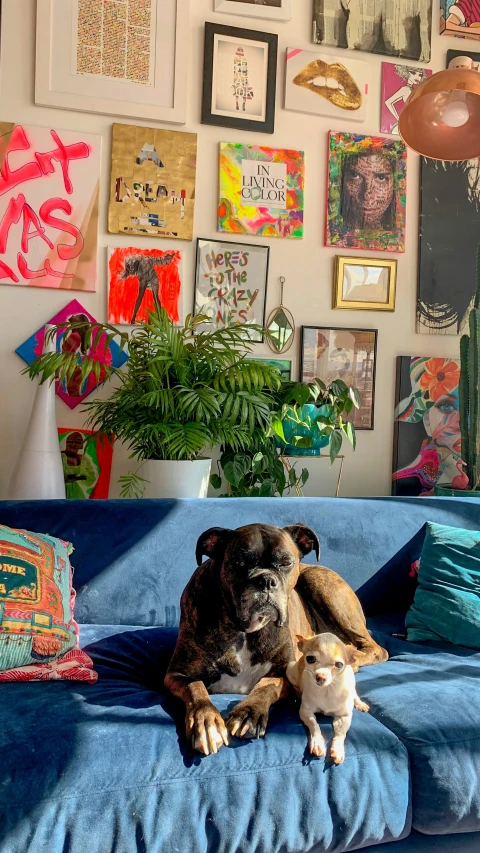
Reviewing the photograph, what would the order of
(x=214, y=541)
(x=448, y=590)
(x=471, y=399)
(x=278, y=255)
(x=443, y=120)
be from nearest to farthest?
(x=214, y=541), (x=443, y=120), (x=448, y=590), (x=471, y=399), (x=278, y=255)

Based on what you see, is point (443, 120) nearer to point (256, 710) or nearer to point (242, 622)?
point (242, 622)

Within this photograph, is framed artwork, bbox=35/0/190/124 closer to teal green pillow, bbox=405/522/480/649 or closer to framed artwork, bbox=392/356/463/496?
framed artwork, bbox=392/356/463/496

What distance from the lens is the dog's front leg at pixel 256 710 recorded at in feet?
5.06

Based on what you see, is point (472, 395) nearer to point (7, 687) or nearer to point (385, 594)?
point (385, 594)

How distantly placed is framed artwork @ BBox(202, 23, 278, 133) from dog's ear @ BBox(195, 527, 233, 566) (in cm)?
201

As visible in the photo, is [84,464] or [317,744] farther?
[84,464]

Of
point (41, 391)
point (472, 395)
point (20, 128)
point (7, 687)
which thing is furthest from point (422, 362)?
point (7, 687)

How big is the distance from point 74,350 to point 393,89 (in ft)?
6.31

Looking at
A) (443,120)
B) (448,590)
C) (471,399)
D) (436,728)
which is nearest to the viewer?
(436,728)

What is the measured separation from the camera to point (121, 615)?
226cm

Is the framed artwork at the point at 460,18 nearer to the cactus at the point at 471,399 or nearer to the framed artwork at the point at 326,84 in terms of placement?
the framed artwork at the point at 326,84

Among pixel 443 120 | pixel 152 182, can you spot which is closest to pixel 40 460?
pixel 152 182

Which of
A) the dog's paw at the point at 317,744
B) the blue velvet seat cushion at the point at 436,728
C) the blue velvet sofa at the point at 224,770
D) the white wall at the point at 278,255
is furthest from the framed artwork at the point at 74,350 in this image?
the dog's paw at the point at 317,744

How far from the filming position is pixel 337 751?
1.52m
